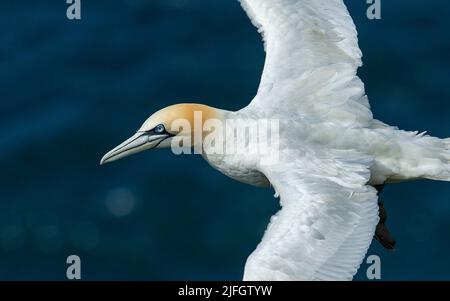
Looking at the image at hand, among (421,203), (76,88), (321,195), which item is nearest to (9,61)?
(76,88)

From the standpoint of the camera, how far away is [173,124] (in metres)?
17.8

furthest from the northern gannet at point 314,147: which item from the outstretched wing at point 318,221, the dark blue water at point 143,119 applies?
the dark blue water at point 143,119

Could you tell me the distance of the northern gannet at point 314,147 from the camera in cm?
1582

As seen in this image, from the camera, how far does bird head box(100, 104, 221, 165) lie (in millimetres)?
17781

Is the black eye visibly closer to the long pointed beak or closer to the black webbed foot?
the long pointed beak

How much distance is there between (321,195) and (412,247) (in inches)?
251

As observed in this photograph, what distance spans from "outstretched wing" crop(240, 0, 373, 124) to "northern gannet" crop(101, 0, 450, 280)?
0.01m

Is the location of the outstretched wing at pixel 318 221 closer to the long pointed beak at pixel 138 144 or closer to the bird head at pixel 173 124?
the bird head at pixel 173 124

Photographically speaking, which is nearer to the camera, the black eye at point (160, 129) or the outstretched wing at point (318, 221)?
the outstretched wing at point (318, 221)

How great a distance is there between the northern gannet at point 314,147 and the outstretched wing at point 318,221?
1 cm

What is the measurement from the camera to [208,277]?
22.0 meters

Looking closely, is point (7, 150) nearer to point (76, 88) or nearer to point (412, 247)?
point (76, 88)

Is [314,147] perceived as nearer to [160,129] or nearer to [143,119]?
[160,129]
